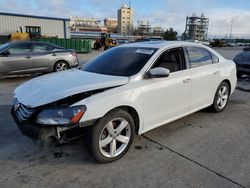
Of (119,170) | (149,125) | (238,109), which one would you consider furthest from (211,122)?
(119,170)

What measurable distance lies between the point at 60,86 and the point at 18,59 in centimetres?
602

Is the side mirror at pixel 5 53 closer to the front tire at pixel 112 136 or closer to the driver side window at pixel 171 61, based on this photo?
the driver side window at pixel 171 61

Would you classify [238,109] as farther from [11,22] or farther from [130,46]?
[11,22]

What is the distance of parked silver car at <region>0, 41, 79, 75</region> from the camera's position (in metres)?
8.16

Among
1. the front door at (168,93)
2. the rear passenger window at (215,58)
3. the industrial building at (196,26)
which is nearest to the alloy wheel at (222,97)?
the rear passenger window at (215,58)

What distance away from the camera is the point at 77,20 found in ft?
406

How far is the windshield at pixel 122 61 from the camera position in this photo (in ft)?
11.7

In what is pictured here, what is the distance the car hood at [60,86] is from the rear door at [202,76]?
1492 mm

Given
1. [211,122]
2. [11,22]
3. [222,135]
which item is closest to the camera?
[222,135]

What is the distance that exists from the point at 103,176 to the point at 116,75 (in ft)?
4.68

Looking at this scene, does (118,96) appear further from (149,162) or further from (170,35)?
(170,35)

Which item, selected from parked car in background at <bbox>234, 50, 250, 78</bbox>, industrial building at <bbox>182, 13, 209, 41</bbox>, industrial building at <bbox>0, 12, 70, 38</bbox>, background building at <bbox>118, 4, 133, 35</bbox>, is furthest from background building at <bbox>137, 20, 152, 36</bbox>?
parked car in background at <bbox>234, 50, 250, 78</bbox>

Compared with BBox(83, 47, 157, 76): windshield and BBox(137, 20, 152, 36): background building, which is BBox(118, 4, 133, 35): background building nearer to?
BBox(137, 20, 152, 36): background building

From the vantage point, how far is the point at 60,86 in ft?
10.2
